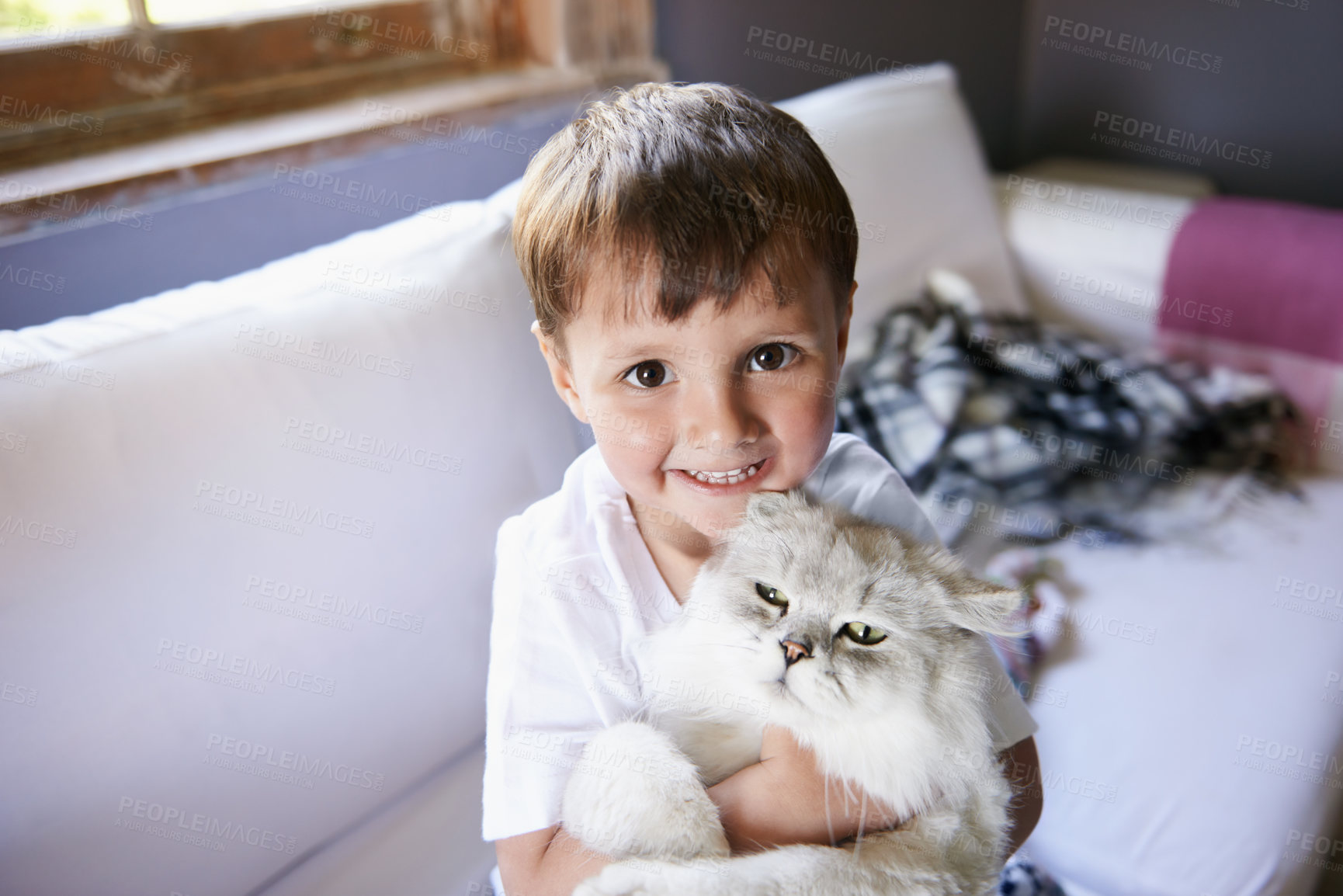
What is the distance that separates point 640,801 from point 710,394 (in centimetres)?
29

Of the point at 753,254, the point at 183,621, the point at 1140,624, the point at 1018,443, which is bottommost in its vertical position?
the point at 1140,624

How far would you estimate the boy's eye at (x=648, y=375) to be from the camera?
1.96 feet

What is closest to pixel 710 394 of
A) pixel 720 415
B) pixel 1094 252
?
pixel 720 415

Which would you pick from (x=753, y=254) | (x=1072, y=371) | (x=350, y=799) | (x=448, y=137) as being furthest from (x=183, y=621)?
(x=1072, y=371)

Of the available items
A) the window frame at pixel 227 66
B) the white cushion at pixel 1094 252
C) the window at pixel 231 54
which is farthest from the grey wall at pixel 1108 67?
the white cushion at pixel 1094 252

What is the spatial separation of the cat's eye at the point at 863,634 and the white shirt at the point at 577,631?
91 millimetres

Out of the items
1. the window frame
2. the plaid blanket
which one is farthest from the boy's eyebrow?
the window frame

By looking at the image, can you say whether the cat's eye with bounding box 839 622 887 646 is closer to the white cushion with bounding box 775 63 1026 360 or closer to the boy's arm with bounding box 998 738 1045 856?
the boy's arm with bounding box 998 738 1045 856

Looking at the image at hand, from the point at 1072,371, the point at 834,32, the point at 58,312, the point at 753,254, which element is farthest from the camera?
the point at 834,32

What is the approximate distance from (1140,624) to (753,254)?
0.93 m

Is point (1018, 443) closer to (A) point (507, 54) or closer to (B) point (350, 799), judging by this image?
(B) point (350, 799)

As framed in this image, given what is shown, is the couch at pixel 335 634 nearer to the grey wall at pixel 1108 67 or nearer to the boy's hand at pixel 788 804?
the boy's hand at pixel 788 804

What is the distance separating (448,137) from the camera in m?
1.60

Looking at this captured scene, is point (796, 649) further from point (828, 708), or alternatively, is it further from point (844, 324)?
point (844, 324)
